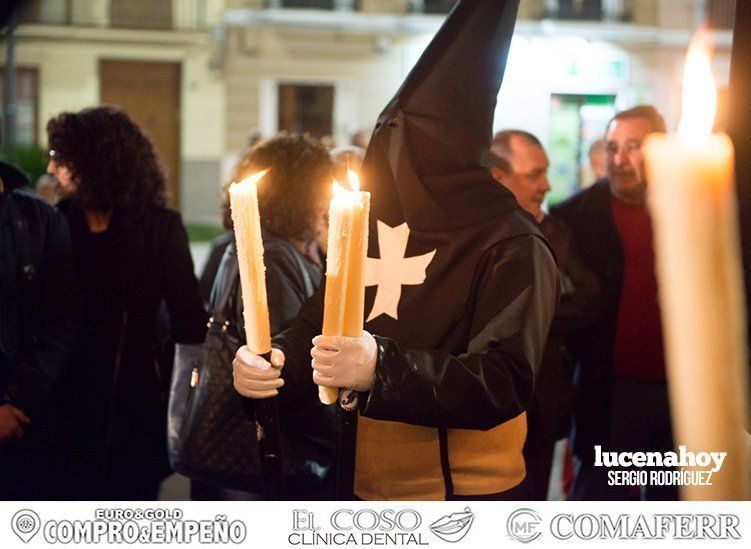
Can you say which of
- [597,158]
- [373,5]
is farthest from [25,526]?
[373,5]

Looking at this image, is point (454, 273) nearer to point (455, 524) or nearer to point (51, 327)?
point (455, 524)

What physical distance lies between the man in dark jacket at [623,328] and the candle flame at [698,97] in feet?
5.59

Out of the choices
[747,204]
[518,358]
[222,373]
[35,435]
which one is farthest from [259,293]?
[35,435]

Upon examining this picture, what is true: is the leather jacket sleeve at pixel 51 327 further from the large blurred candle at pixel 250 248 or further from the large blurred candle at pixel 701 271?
the large blurred candle at pixel 701 271

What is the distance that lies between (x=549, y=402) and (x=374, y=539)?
0.97 meters

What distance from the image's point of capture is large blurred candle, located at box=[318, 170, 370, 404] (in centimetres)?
111

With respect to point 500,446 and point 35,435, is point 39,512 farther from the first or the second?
point 500,446

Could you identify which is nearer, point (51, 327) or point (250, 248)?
point (250, 248)

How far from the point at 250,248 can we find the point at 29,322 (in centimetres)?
137

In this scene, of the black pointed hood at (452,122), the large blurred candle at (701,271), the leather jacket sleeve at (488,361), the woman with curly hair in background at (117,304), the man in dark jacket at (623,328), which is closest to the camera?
the large blurred candle at (701,271)

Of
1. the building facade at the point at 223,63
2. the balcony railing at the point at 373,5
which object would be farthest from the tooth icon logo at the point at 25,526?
the balcony railing at the point at 373,5

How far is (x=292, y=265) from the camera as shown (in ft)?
7.61

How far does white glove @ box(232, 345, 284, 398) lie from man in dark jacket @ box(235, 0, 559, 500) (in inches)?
9.8

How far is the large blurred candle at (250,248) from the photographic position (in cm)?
112
